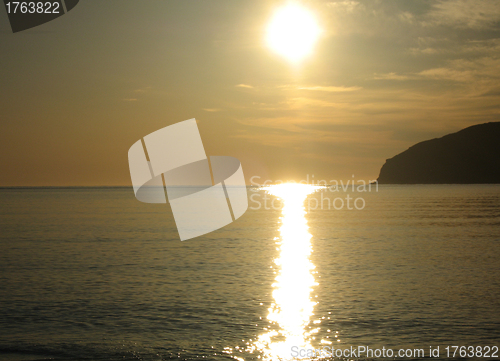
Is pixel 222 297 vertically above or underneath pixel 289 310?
above

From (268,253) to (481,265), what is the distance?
11.0 metres

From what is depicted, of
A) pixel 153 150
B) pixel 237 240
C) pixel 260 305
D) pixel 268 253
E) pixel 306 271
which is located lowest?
pixel 260 305

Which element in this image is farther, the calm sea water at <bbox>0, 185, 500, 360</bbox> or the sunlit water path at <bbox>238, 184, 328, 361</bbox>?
the calm sea water at <bbox>0, 185, 500, 360</bbox>

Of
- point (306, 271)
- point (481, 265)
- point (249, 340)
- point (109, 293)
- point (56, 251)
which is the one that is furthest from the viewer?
point (56, 251)

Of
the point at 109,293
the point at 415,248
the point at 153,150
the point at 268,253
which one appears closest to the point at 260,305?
the point at 109,293

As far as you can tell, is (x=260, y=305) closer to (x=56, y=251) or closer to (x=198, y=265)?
(x=198, y=265)

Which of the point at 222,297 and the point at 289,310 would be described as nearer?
the point at 289,310

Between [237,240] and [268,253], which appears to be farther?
[237,240]

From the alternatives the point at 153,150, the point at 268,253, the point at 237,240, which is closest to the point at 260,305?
the point at 268,253

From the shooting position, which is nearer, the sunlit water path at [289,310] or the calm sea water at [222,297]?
the sunlit water path at [289,310]

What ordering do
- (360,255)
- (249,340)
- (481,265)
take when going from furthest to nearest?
(360,255), (481,265), (249,340)

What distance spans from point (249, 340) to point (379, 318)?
4.23 m

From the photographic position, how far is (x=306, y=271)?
20562 mm

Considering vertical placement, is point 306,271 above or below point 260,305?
above
